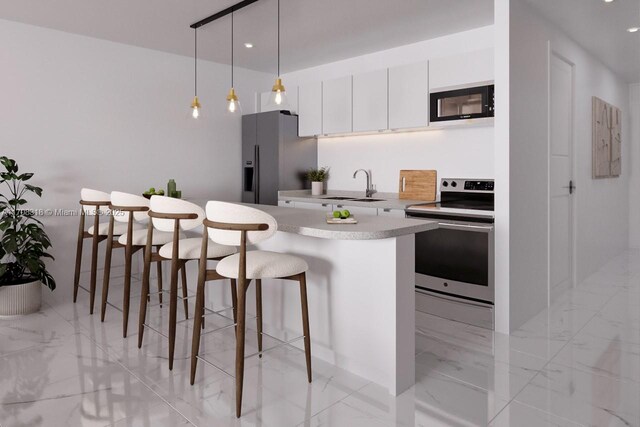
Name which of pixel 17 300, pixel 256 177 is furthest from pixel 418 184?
pixel 17 300

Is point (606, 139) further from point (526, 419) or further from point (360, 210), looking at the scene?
point (526, 419)

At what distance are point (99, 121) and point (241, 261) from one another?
10.9 ft

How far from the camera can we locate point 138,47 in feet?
16.2

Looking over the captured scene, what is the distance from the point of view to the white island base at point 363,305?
245 cm

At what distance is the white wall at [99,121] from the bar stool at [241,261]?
281 centimetres

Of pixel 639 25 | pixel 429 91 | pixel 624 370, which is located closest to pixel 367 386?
pixel 624 370

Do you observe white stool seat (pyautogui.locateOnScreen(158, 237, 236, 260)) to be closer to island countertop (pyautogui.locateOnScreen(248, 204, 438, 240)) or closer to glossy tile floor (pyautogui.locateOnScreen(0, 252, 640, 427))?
island countertop (pyautogui.locateOnScreen(248, 204, 438, 240))

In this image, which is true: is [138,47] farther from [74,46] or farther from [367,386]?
[367,386]

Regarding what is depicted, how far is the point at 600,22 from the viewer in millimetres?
3840

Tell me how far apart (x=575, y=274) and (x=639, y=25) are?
7.85 ft

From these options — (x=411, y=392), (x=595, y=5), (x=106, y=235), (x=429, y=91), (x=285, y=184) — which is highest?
(x=595, y=5)

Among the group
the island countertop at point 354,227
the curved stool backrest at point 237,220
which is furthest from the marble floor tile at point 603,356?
the curved stool backrest at point 237,220

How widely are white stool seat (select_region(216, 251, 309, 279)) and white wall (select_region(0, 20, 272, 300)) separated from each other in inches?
112

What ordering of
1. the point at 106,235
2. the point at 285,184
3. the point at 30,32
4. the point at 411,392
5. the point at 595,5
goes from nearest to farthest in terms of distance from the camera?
the point at 411,392 < the point at 595,5 < the point at 106,235 < the point at 30,32 < the point at 285,184
